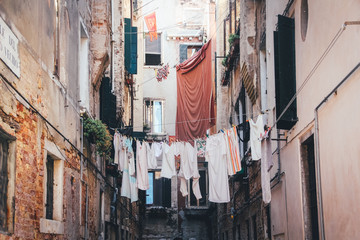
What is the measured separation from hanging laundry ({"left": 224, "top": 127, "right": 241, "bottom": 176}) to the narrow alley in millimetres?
37

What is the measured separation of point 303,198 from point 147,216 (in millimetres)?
21655

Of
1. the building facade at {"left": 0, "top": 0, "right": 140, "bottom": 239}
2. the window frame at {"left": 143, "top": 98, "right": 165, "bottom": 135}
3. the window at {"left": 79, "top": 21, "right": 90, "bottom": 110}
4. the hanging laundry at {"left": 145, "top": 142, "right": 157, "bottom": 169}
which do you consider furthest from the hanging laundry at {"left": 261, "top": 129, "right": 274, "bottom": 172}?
the window frame at {"left": 143, "top": 98, "right": 165, "bottom": 135}

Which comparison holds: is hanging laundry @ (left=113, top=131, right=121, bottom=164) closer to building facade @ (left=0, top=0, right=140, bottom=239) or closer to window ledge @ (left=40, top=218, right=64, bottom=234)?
building facade @ (left=0, top=0, right=140, bottom=239)

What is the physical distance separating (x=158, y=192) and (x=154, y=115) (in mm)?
4559

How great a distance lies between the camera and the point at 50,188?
980 centimetres

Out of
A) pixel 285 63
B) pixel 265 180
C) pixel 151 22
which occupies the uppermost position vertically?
pixel 151 22

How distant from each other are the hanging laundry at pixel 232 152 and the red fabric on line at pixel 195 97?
870 centimetres

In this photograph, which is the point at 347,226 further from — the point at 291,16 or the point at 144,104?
the point at 144,104

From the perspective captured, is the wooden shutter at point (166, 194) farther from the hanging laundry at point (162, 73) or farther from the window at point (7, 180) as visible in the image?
the window at point (7, 180)

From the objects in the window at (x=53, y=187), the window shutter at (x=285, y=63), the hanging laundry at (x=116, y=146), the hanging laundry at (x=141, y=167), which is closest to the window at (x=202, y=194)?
the hanging laundry at (x=141, y=167)

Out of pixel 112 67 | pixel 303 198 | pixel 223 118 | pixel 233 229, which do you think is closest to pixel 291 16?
pixel 303 198

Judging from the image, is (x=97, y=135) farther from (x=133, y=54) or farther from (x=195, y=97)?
(x=195, y=97)

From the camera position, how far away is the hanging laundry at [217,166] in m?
14.8

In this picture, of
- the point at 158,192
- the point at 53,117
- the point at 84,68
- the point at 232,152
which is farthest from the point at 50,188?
the point at 158,192
